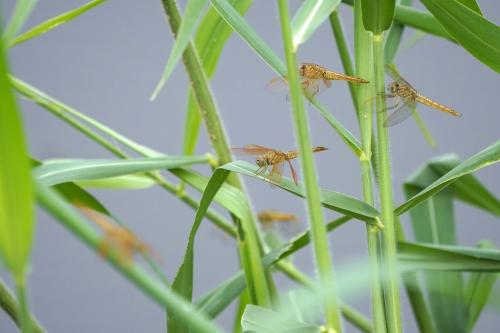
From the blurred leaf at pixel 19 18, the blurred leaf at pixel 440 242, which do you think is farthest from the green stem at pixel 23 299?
the blurred leaf at pixel 440 242

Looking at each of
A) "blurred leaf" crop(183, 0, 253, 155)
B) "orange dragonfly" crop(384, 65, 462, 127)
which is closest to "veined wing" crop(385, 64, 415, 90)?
"orange dragonfly" crop(384, 65, 462, 127)

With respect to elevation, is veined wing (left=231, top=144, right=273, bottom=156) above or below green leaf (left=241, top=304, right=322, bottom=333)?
above

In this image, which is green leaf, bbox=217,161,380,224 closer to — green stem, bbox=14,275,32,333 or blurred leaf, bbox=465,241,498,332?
green stem, bbox=14,275,32,333

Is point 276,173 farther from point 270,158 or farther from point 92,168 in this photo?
point 92,168

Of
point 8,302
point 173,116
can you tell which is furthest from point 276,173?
point 173,116

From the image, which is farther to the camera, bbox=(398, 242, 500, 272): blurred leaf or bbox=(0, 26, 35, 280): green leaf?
bbox=(398, 242, 500, 272): blurred leaf

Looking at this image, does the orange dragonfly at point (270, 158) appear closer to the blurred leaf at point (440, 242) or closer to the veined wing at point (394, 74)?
the veined wing at point (394, 74)

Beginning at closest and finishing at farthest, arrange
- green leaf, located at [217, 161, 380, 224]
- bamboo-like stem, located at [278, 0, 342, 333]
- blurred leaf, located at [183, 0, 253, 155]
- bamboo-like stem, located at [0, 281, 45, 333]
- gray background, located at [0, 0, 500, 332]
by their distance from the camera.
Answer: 1. bamboo-like stem, located at [278, 0, 342, 333]
2. green leaf, located at [217, 161, 380, 224]
3. bamboo-like stem, located at [0, 281, 45, 333]
4. blurred leaf, located at [183, 0, 253, 155]
5. gray background, located at [0, 0, 500, 332]

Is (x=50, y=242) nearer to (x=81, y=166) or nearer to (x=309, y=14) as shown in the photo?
(x=81, y=166)
